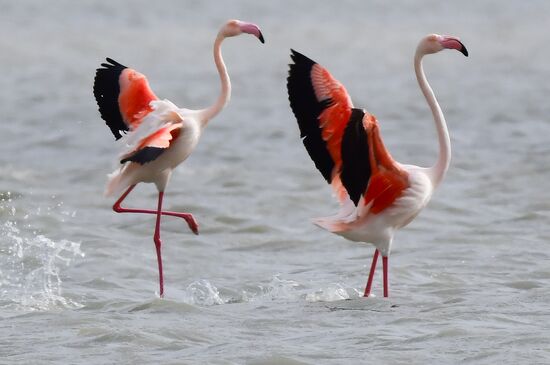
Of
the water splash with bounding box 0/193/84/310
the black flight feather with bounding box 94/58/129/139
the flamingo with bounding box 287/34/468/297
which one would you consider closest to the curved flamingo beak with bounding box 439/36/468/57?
the flamingo with bounding box 287/34/468/297

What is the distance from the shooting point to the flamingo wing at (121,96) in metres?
8.12

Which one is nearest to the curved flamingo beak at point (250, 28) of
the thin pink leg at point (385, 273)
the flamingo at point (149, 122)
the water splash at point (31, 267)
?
the flamingo at point (149, 122)

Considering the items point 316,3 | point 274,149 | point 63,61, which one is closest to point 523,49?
point 316,3

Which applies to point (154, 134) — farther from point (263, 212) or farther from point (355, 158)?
point (263, 212)

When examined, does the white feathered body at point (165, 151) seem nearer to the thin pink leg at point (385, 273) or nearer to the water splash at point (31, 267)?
the water splash at point (31, 267)

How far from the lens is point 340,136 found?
22.6 feet

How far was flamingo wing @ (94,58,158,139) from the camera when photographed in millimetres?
8117

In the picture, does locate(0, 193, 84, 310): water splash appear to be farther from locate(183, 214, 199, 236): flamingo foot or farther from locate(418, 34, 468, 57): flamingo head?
locate(418, 34, 468, 57): flamingo head

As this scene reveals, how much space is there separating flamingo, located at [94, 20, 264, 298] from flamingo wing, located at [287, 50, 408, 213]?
2.25 feet

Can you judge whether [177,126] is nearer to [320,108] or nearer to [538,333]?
[320,108]

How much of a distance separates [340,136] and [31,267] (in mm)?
2845

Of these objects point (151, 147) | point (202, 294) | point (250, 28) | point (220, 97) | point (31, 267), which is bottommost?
point (202, 294)

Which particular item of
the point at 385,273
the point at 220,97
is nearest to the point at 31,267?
the point at 220,97

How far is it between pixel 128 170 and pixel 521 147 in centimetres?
659
